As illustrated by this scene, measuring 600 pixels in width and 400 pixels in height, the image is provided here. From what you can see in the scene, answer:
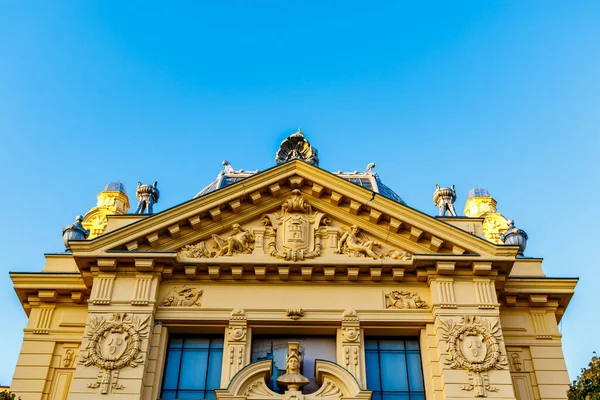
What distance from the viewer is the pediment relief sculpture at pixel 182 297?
21.2m

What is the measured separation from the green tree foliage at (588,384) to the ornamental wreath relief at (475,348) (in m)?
2.35

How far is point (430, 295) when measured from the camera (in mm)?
21359

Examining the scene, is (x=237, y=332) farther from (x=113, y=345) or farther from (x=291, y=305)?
(x=113, y=345)

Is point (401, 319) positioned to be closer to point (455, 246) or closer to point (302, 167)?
point (455, 246)

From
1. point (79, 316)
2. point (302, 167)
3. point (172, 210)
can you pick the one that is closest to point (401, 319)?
point (302, 167)

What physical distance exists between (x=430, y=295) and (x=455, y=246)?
164 centimetres

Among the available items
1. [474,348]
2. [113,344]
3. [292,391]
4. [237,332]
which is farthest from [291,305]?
[474,348]

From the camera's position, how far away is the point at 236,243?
72.8ft

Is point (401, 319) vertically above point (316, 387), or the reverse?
point (401, 319)

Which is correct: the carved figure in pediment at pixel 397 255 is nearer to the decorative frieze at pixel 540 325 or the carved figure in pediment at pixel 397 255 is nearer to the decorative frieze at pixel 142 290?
the decorative frieze at pixel 540 325

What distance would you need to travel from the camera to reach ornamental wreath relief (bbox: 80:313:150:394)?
1925 cm

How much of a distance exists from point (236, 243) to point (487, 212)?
14.5 metres

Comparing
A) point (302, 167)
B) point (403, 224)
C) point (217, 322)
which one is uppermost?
point (302, 167)

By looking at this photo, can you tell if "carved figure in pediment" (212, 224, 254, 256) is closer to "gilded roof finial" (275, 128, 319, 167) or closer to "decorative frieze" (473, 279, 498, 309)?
"gilded roof finial" (275, 128, 319, 167)
